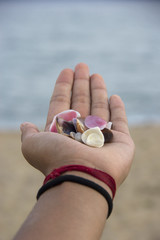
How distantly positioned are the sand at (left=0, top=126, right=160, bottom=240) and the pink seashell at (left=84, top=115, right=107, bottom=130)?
181 cm

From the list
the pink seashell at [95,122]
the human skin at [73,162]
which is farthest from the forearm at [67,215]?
the pink seashell at [95,122]

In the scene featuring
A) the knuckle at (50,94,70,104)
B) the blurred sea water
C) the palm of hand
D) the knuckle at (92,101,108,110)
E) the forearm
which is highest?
the blurred sea water

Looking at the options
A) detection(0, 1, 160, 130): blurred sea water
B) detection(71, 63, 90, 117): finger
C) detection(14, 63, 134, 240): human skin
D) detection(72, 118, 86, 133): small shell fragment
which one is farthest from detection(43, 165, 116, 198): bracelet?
detection(0, 1, 160, 130): blurred sea water

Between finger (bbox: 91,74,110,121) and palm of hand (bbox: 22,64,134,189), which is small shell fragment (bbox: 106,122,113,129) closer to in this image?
palm of hand (bbox: 22,64,134,189)

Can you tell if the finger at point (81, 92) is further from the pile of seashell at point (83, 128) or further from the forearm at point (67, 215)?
the forearm at point (67, 215)

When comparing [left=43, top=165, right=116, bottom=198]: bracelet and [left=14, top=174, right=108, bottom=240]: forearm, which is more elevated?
[left=43, top=165, right=116, bottom=198]: bracelet

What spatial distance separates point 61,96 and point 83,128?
16.2 inches

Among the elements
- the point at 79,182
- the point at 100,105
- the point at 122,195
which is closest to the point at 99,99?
the point at 100,105

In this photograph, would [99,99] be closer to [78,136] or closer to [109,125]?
[109,125]

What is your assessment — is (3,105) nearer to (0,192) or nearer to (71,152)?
(0,192)

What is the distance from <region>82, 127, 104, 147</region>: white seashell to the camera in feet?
5.43

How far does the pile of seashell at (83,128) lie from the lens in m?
1.73

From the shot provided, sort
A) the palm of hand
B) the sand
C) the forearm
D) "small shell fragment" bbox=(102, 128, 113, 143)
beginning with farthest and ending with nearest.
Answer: the sand < "small shell fragment" bbox=(102, 128, 113, 143) < the palm of hand < the forearm

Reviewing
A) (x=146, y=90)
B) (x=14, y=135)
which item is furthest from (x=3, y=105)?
(x=146, y=90)
